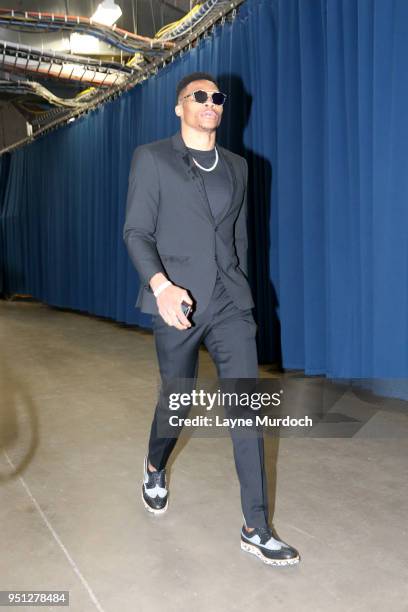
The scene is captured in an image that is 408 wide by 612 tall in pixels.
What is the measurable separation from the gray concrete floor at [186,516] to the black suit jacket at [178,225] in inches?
27.8

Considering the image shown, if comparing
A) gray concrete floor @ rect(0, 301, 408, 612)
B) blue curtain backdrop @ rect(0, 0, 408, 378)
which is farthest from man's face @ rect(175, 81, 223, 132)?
blue curtain backdrop @ rect(0, 0, 408, 378)

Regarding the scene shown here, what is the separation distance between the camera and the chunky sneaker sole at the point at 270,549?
1.67 m

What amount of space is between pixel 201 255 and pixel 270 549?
2.70 feet

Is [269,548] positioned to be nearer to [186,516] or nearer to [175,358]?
[186,516]

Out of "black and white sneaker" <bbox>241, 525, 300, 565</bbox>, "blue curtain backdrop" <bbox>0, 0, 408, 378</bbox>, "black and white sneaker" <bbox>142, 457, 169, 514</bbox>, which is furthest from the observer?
"blue curtain backdrop" <bbox>0, 0, 408, 378</bbox>

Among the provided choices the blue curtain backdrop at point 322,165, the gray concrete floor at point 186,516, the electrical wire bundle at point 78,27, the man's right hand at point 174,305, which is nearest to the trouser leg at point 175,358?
the man's right hand at point 174,305

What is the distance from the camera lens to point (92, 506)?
6.91 ft

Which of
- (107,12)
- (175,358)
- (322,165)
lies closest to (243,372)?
(175,358)

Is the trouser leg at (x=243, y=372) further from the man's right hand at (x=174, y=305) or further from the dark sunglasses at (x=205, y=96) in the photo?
the dark sunglasses at (x=205, y=96)

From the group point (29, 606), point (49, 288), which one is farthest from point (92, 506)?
point (49, 288)

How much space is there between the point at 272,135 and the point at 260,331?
1273 millimetres

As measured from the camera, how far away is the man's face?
5.62 feet

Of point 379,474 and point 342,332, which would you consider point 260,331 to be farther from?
point 379,474

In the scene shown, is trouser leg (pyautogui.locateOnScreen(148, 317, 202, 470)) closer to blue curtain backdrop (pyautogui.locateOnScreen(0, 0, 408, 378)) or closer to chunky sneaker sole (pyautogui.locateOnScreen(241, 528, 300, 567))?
chunky sneaker sole (pyautogui.locateOnScreen(241, 528, 300, 567))
